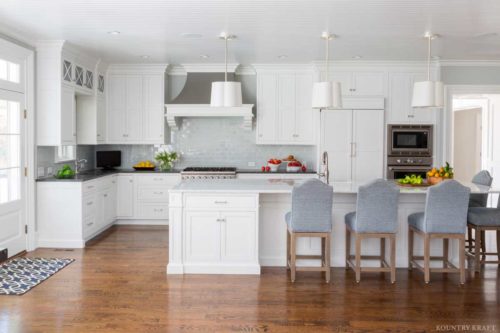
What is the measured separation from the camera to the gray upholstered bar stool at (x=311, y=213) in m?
4.49

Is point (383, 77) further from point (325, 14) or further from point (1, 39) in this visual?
point (1, 39)

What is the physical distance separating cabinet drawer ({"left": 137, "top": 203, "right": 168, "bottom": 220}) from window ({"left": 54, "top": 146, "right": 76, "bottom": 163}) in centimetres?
131

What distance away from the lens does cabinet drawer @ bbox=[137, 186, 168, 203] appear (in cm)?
766

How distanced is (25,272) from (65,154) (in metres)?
2.51

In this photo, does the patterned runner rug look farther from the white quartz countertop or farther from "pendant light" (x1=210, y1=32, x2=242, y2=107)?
"pendant light" (x1=210, y1=32, x2=242, y2=107)

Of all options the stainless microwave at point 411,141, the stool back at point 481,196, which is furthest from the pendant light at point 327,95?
the stainless microwave at point 411,141

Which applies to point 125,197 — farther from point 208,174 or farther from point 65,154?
A: point 208,174

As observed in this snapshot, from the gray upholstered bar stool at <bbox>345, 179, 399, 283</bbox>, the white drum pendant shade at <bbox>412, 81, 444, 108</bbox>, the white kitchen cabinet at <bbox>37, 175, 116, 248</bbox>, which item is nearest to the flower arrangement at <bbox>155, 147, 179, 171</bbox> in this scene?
the white kitchen cabinet at <bbox>37, 175, 116, 248</bbox>

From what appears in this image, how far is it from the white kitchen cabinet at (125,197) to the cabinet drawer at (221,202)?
3.07m

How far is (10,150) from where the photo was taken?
5496 mm

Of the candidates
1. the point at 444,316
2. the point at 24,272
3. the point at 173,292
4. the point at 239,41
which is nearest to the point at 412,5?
the point at 239,41

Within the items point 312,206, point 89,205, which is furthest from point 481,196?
point 89,205

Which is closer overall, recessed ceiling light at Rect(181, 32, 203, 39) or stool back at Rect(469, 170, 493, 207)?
stool back at Rect(469, 170, 493, 207)

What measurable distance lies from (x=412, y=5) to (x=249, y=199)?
2413mm
